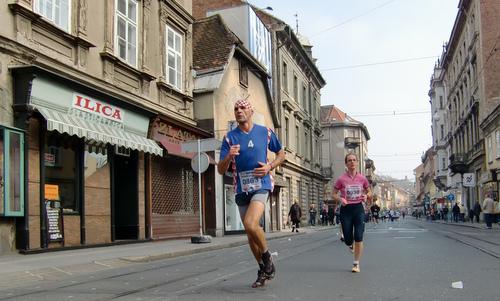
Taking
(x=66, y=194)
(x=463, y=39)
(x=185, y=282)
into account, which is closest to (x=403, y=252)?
(x=185, y=282)

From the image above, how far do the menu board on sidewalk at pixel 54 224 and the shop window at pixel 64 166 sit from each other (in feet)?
1.06

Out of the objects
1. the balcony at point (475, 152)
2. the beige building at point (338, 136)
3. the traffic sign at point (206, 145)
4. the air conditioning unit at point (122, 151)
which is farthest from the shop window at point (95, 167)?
the beige building at point (338, 136)

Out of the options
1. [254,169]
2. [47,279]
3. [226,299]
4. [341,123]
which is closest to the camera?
[226,299]

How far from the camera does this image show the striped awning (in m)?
11.6

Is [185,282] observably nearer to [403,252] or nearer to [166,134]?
[403,252]

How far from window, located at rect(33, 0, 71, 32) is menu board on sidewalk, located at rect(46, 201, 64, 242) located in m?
4.02

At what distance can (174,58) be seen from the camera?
1956 cm

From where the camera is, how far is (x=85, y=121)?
13.1 metres

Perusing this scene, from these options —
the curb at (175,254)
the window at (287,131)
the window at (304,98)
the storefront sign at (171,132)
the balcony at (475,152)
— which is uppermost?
the window at (304,98)

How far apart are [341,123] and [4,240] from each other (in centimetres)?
8091

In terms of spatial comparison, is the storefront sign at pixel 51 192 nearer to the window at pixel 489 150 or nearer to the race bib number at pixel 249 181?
the race bib number at pixel 249 181

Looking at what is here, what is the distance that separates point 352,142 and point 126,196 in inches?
3028

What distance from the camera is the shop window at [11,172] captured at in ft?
34.7

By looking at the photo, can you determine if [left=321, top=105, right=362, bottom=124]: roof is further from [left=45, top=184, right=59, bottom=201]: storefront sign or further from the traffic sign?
[left=45, top=184, right=59, bottom=201]: storefront sign
